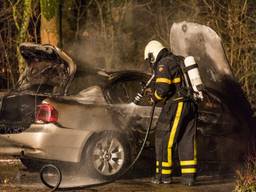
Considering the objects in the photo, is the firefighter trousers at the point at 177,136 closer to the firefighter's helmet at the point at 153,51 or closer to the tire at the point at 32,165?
the firefighter's helmet at the point at 153,51

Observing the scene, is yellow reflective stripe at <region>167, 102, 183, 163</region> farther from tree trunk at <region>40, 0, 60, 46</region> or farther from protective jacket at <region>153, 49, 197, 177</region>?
tree trunk at <region>40, 0, 60, 46</region>

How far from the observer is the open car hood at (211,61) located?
9320 millimetres

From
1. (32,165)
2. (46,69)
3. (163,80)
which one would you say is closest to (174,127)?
(163,80)

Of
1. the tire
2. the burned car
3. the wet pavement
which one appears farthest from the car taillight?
the tire

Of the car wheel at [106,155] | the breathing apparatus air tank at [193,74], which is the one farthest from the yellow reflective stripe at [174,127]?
the car wheel at [106,155]

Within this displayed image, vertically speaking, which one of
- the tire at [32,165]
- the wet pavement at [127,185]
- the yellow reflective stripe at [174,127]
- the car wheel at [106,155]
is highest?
the yellow reflective stripe at [174,127]

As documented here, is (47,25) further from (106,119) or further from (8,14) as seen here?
(106,119)

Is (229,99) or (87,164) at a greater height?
(229,99)

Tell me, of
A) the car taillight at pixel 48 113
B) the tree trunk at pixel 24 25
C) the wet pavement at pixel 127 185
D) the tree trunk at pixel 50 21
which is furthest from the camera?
the tree trunk at pixel 24 25

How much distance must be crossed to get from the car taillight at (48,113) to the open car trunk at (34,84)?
0.34 metres

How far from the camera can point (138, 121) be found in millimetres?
9375

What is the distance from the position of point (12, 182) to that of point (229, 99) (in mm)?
3170

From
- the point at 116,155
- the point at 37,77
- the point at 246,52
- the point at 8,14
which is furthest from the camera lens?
the point at 8,14

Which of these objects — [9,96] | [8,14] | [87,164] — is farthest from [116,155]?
[8,14]
